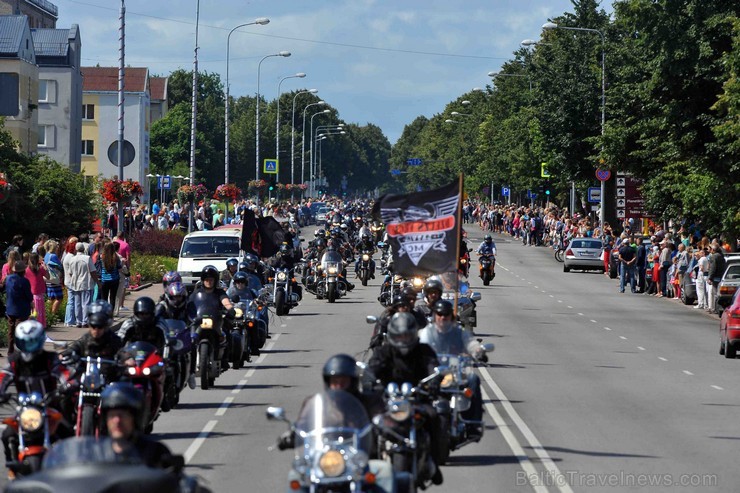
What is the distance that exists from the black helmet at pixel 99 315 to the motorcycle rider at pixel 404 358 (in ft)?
9.70

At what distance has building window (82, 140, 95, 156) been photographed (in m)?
110

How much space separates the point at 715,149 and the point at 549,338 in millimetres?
13123

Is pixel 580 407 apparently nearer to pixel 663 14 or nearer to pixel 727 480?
pixel 727 480

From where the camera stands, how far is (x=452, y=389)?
1252 cm

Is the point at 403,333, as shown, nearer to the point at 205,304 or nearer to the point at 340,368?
the point at 340,368

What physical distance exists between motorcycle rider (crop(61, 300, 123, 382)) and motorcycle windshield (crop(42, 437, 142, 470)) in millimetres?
5524

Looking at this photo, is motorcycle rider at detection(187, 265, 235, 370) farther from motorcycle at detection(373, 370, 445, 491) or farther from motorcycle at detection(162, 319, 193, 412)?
motorcycle at detection(373, 370, 445, 491)

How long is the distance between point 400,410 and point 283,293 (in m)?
23.5

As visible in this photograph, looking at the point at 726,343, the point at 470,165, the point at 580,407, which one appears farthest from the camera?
the point at 470,165

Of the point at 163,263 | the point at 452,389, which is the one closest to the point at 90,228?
the point at 163,263

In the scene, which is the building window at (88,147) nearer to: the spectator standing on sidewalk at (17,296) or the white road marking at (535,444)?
the spectator standing on sidewalk at (17,296)

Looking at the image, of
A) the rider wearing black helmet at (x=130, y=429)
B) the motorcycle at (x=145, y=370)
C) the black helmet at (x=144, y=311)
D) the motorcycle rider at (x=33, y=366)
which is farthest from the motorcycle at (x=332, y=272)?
the rider wearing black helmet at (x=130, y=429)

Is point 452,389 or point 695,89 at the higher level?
point 695,89

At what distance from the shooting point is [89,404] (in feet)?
39.9
